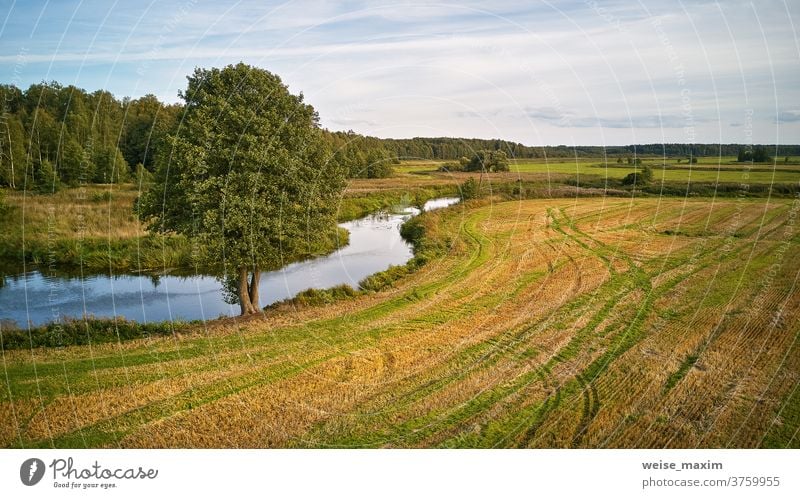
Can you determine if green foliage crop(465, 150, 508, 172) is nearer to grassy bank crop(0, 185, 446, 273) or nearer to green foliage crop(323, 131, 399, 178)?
green foliage crop(323, 131, 399, 178)

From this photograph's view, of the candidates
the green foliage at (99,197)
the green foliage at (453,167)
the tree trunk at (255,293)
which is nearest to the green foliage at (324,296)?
the tree trunk at (255,293)

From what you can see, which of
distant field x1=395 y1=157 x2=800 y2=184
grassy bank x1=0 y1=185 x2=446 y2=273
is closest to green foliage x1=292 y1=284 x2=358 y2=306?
grassy bank x1=0 y1=185 x2=446 y2=273

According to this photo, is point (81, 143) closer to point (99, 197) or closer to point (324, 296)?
point (99, 197)

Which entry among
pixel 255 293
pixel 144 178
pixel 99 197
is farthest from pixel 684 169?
pixel 99 197

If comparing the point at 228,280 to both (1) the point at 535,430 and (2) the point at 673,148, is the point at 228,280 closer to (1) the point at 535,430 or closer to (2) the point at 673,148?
(1) the point at 535,430

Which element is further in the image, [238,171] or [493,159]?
[493,159]

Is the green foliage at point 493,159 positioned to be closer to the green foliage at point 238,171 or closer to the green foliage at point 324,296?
the green foliage at point 324,296
